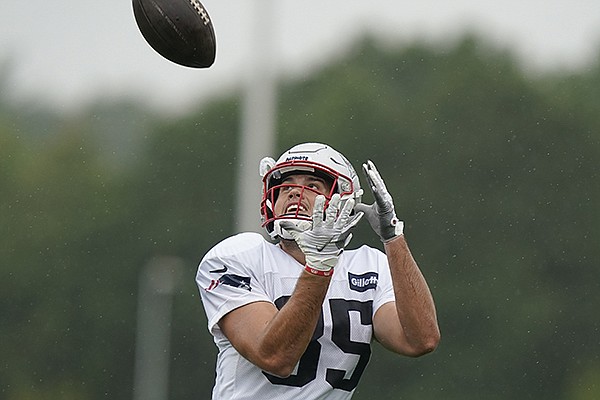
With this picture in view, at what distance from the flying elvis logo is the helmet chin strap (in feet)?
0.40

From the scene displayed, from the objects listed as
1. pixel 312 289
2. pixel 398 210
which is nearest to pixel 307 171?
pixel 312 289

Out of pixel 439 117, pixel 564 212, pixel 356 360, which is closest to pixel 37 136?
pixel 439 117

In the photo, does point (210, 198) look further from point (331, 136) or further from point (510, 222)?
point (510, 222)

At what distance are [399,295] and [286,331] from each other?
294 millimetres

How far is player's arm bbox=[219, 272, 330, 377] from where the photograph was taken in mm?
2266

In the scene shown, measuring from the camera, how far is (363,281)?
8.40 ft

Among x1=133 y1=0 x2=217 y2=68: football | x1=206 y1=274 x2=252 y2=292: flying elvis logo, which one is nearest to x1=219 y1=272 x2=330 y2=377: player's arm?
x1=206 y1=274 x2=252 y2=292: flying elvis logo

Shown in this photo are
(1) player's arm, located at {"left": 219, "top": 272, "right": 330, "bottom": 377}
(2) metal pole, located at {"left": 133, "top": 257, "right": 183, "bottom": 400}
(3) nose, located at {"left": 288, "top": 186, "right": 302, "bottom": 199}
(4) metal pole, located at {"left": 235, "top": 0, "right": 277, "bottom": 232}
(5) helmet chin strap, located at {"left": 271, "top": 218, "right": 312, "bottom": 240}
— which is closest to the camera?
(1) player's arm, located at {"left": 219, "top": 272, "right": 330, "bottom": 377}

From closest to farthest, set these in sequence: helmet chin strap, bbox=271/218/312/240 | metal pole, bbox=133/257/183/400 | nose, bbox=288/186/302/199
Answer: helmet chin strap, bbox=271/218/312/240 → nose, bbox=288/186/302/199 → metal pole, bbox=133/257/183/400

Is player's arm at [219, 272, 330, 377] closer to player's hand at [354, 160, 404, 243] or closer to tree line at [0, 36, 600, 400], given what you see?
player's hand at [354, 160, 404, 243]

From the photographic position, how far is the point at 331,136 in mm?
9875

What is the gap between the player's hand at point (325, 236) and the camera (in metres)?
2.29

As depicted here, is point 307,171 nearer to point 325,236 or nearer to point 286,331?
point 325,236

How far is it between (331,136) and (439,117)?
3.13 ft
